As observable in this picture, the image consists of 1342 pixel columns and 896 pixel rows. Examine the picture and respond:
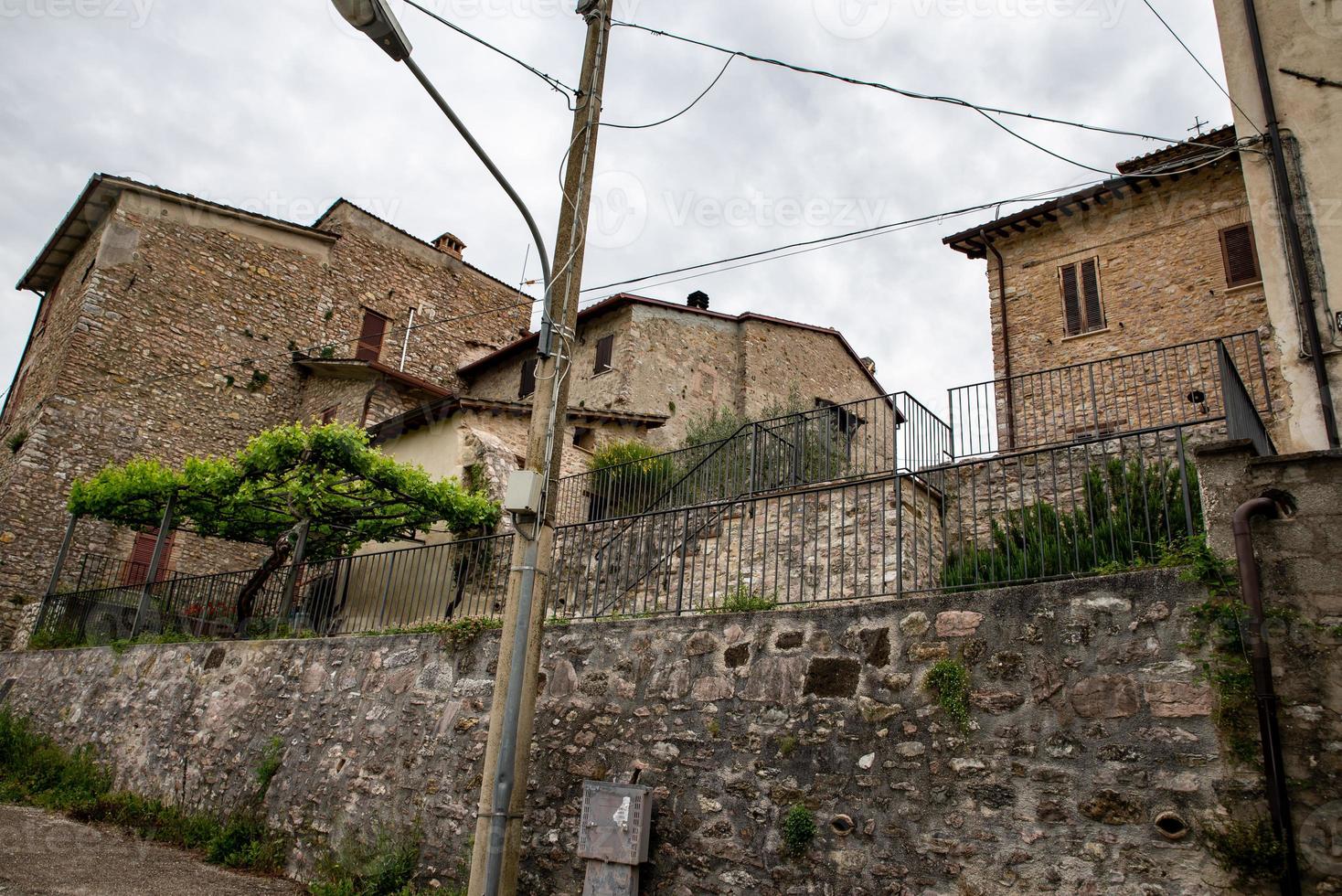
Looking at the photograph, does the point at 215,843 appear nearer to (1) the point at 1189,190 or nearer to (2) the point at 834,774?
(2) the point at 834,774

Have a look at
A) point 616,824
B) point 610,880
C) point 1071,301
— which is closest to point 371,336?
point 1071,301

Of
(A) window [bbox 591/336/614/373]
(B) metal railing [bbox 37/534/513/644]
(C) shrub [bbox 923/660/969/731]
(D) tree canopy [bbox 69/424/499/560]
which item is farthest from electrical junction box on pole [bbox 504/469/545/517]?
(A) window [bbox 591/336/614/373]

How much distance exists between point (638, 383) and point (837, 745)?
13412 mm

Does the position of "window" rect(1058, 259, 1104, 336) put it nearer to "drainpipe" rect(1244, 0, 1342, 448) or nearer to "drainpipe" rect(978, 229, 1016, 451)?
"drainpipe" rect(978, 229, 1016, 451)

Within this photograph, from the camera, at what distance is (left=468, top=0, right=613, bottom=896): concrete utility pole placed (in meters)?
5.50

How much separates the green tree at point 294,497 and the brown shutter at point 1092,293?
9890 millimetres

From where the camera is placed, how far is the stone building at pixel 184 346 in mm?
17906

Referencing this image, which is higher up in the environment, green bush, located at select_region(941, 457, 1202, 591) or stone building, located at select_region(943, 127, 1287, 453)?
stone building, located at select_region(943, 127, 1287, 453)

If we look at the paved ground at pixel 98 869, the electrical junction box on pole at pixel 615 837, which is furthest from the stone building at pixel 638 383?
the electrical junction box on pole at pixel 615 837

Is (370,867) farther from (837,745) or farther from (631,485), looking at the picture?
(631,485)

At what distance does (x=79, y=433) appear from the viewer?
18141mm

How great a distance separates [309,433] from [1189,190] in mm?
13536

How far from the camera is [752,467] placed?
10.1 meters

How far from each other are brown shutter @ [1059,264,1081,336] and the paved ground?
42.7 ft
